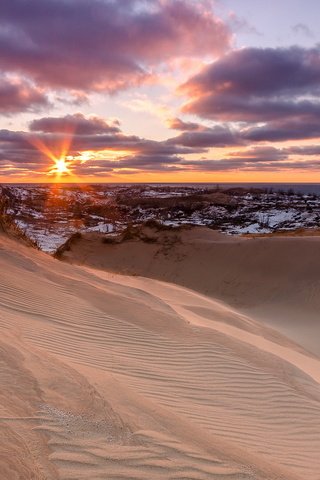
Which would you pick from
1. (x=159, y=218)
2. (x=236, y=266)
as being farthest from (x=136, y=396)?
(x=159, y=218)

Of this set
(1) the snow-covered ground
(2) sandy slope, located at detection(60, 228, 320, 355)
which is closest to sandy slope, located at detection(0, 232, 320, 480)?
(2) sandy slope, located at detection(60, 228, 320, 355)

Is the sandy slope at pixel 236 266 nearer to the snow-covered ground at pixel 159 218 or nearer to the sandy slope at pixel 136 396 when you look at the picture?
the snow-covered ground at pixel 159 218

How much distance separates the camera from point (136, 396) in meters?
4.10

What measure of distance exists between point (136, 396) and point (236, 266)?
1712 cm

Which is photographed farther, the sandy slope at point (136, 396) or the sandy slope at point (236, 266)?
the sandy slope at point (236, 266)

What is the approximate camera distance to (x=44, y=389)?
3.72m

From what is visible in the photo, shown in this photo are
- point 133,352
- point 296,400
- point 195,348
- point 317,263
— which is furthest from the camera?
point 317,263

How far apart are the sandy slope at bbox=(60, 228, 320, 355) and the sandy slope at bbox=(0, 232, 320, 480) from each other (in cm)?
730

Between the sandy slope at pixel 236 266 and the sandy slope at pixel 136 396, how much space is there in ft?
23.9

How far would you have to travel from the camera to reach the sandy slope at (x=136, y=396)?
9.75ft

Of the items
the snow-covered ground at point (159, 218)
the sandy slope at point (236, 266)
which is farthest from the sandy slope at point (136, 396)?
the snow-covered ground at point (159, 218)

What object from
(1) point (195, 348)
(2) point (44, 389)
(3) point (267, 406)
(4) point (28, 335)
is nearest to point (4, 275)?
(4) point (28, 335)

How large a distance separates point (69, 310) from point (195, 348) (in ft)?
7.29

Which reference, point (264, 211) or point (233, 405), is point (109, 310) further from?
point (264, 211)
